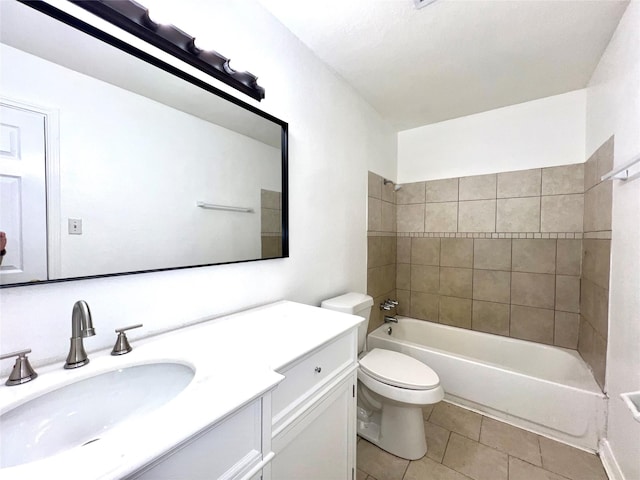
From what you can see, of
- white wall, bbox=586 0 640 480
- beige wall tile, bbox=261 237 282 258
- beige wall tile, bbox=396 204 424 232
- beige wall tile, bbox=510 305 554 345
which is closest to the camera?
white wall, bbox=586 0 640 480

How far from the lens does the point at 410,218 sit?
2.76m

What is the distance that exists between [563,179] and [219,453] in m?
2.80

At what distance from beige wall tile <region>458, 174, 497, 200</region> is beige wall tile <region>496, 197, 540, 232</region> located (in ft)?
0.41

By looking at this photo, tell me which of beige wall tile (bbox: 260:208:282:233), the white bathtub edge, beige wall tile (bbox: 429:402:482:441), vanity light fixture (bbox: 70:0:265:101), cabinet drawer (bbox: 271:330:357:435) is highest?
vanity light fixture (bbox: 70:0:265:101)

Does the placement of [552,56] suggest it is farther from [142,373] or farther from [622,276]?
[142,373]

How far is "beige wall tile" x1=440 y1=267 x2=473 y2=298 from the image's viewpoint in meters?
2.46

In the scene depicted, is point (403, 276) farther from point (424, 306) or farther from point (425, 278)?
point (424, 306)

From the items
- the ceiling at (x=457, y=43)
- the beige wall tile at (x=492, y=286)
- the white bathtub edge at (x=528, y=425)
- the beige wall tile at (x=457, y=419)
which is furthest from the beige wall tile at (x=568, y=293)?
the ceiling at (x=457, y=43)

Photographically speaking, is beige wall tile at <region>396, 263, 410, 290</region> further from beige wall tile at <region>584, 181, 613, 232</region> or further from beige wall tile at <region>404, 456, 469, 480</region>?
beige wall tile at <region>404, 456, 469, 480</region>

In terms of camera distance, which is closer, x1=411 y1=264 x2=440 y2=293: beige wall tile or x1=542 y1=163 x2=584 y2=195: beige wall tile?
x1=542 y1=163 x2=584 y2=195: beige wall tile

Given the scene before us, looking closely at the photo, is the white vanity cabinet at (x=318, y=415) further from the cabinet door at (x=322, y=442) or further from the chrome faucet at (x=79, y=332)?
the chrome faucet at (x=79, y=332)

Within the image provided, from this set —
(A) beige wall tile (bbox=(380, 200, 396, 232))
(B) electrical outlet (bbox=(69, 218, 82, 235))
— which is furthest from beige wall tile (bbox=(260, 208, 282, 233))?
(A) beige wall tile (bbox=(380, 200, 396, 232))

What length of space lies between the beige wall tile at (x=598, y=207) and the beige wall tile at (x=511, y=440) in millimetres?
1391

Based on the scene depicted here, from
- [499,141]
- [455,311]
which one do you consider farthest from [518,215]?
[455,311]
